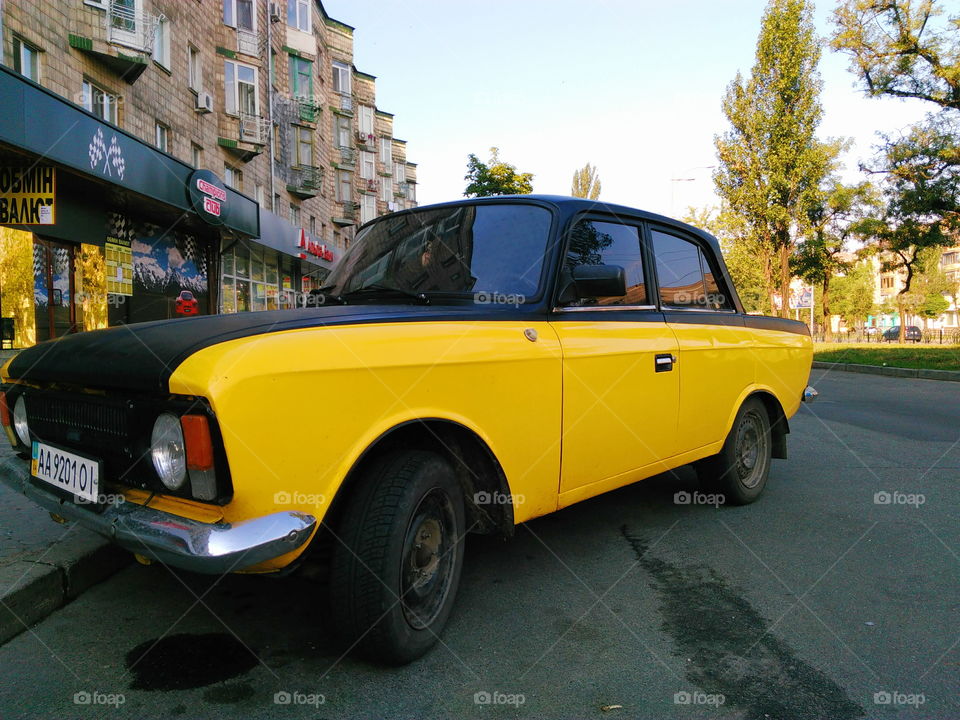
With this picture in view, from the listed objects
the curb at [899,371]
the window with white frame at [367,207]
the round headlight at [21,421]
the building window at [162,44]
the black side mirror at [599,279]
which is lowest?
the curb at [899,371]

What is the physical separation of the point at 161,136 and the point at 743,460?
1601cm

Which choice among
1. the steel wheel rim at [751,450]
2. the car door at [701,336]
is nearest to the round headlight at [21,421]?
the car door at [701,336]

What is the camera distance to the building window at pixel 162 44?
15.6 metres

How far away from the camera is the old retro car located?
6.56 ft

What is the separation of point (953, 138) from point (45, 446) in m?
22.4

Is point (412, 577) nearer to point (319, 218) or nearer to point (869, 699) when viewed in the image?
point (869, 699)

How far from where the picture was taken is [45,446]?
2.58 m

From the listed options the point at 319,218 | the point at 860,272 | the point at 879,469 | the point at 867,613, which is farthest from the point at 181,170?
the point at 860,272

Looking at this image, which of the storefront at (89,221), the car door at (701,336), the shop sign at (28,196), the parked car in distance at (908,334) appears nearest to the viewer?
the car door at (701,336)

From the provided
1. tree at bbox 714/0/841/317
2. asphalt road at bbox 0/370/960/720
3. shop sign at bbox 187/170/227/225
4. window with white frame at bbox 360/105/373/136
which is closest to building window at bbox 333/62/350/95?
window with white frame at bbox 360/105/373/136

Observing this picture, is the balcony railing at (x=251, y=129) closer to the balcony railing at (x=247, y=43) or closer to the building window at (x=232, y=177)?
the building window at (x=232, y=177)

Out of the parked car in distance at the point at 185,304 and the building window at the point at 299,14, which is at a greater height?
the building window at the point at 299,14

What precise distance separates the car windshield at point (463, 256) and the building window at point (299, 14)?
27.3m

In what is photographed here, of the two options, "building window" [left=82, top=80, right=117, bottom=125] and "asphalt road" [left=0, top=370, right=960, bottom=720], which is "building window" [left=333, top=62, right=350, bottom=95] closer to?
"building window" [left=82, top=80, right=117, bottom=125]
